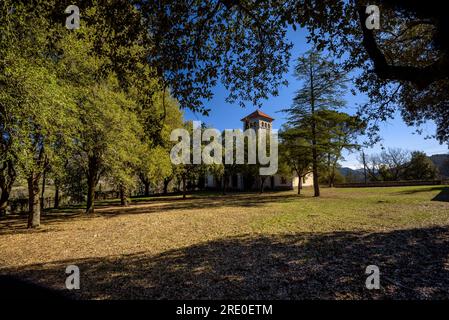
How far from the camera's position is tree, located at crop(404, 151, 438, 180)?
48.8m

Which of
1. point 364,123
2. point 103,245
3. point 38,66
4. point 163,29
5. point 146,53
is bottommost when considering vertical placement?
point 103,245

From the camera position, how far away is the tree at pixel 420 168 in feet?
160

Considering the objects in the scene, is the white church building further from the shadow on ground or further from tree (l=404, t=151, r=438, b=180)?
the shadow on ground

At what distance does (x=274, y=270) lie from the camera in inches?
220

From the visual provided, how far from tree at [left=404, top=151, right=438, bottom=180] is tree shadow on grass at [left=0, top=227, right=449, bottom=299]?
175 feet

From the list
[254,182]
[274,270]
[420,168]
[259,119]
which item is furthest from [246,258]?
[420,168]

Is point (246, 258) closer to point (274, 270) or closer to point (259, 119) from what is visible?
point (274, 270)

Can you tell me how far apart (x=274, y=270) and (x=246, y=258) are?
3.71ft

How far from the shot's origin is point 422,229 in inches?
347

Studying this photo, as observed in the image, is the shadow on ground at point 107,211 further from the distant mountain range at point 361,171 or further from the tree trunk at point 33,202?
the distant mountain range at point 361,171

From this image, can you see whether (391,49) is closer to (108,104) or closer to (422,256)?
(422,256)

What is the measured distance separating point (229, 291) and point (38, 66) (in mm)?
10945

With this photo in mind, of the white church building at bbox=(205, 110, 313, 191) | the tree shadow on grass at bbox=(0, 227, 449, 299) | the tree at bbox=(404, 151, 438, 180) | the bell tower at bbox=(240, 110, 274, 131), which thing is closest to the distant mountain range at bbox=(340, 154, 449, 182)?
the tree at bbox=(404, 151, 438, 180)

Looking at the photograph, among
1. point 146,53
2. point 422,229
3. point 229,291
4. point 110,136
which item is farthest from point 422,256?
point 110,136
